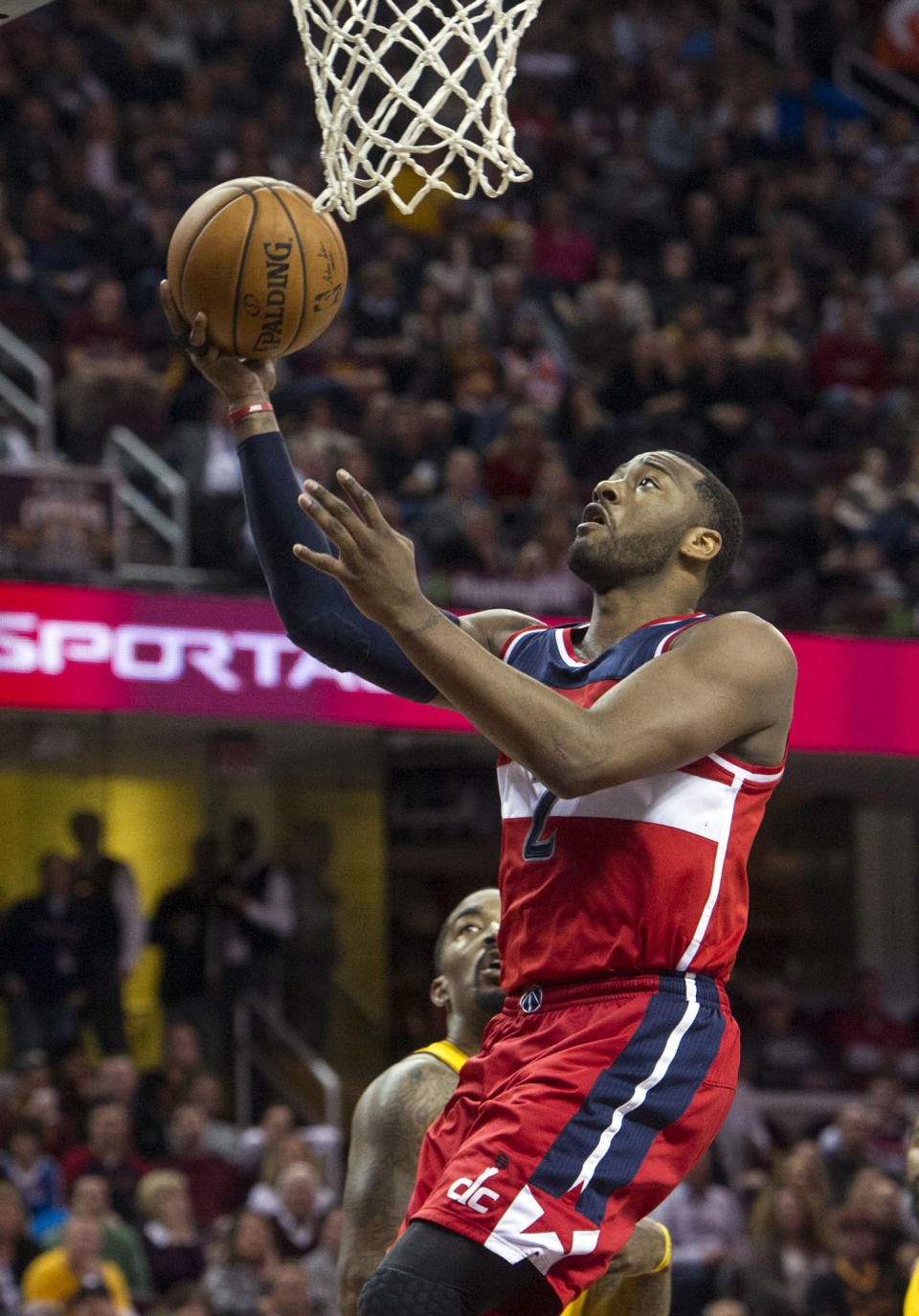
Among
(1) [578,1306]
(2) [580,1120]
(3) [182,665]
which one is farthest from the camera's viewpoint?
(3) [182,665]

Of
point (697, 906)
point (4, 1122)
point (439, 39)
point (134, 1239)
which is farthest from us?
Result: point (4, 1122)

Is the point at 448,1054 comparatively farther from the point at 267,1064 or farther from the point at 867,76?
the point at 867,76

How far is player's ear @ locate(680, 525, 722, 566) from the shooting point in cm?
318

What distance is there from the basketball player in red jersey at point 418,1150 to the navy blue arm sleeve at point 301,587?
863 mm

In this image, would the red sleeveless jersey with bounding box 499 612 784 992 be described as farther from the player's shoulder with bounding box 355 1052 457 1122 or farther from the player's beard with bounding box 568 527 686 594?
the player's shoulder with bounding box 355 1052 457 1122

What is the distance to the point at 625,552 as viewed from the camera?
317cm

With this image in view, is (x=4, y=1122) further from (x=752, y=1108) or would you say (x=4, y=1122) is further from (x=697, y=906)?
(x=697, y=906)

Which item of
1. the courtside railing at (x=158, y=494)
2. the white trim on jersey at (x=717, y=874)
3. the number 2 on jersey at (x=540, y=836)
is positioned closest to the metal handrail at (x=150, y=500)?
the courtside railing at (x=158, y=494)

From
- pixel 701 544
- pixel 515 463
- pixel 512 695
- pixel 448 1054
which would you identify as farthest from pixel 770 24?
pixel 512 695

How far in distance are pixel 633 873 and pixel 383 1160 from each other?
1.15 metres

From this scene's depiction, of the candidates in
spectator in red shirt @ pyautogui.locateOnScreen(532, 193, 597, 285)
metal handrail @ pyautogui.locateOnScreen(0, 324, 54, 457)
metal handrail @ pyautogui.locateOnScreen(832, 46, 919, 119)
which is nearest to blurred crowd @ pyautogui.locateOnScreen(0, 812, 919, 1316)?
metal handrail @ pyautogui.locateOnScreen(0, 324, 54, 457)

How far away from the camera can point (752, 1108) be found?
1077 cm

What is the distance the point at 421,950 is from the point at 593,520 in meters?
8.28

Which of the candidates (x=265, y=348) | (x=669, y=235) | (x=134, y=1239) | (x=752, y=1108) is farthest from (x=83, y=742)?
(x=265, y=348)
